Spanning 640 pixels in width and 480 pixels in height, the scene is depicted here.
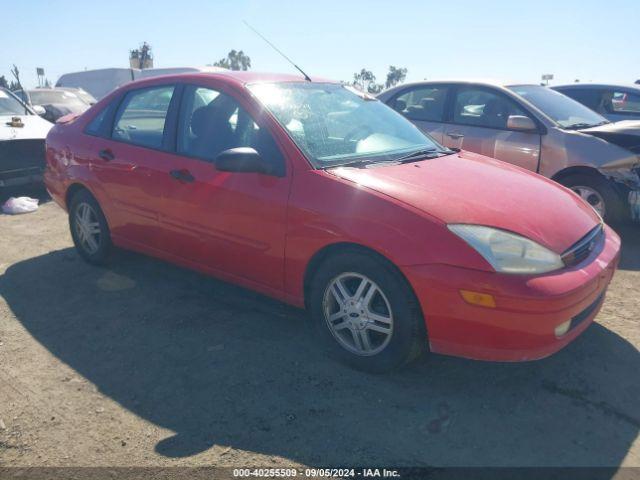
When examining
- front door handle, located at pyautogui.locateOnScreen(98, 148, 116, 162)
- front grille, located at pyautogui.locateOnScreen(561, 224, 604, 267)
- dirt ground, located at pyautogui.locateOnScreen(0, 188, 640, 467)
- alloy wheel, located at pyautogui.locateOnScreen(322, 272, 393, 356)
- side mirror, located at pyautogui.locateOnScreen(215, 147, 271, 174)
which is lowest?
dirt ground, located at pyautogui.locateOnScreen(0, 188, 640, 467)

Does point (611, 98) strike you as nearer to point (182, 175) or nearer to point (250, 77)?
point (250, 77)

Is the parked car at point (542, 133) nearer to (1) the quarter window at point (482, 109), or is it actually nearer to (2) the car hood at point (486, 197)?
(1) the quarter window at point (482, 109)

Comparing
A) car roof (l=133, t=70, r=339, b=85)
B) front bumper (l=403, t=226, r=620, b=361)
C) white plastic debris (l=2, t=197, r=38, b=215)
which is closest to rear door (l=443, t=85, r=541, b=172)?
car roof (l=133, t=70, r=339, b=85)

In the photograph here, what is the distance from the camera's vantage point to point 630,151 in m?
5.20

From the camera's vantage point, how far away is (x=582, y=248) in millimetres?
2863

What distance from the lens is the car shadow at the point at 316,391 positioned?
7.89 feet

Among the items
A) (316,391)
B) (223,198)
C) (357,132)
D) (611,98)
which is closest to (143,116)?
(223,198)

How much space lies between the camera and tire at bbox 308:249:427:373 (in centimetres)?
273

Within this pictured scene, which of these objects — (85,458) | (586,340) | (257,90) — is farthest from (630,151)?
(85,458)

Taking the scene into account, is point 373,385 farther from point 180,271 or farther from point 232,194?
point 180,271

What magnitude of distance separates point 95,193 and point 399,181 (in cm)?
278

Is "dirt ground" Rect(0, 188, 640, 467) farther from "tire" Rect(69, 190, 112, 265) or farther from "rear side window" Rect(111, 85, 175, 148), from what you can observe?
"rear side window" Rect(111, 85, 175, 148)

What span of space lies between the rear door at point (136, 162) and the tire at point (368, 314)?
4.97 feet

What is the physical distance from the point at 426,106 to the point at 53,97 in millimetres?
12229
